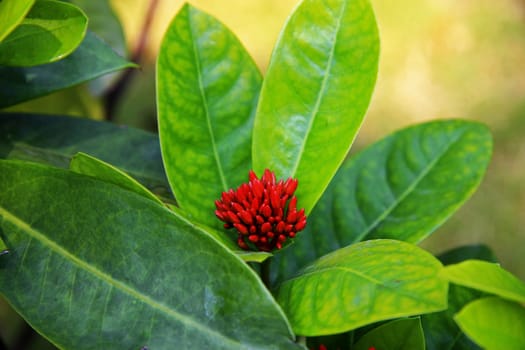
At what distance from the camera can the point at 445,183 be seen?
0.87 m

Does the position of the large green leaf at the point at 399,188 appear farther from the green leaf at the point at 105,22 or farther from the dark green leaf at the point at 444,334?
the green leaf at the point at 105,22

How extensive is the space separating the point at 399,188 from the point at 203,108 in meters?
0.28

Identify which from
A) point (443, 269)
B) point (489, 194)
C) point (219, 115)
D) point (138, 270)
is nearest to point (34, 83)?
point (219, 115)

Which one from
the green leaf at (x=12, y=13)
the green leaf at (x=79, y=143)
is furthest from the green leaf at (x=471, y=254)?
the green leaf at (x=12, y=13)

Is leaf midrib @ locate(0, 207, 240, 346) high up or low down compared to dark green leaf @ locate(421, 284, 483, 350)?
up

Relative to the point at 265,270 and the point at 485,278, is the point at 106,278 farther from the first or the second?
the point at 485,278

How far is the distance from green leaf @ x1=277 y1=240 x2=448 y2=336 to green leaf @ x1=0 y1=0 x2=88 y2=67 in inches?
13.9

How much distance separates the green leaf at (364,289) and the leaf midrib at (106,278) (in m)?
0.08

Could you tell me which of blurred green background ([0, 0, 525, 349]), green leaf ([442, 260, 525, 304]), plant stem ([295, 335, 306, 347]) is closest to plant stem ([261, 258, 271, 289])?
plant stem ([295, 335, 306, 347])

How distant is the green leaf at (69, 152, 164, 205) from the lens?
667 millimetres

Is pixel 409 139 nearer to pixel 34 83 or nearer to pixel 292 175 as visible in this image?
pixel 292 175

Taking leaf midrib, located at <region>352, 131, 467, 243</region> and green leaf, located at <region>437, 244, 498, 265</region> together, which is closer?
leaf midrib, located at <region>352, 131, 467, 243</region>

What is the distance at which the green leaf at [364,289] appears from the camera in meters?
0.56

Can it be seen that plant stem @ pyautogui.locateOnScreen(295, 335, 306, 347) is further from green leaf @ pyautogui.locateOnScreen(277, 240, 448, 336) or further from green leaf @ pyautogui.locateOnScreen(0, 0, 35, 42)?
green leaf @ pyautogui.locateOnScreen(0, 0, 35, 42)
